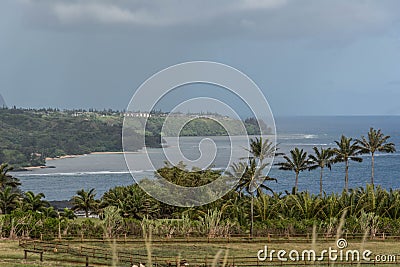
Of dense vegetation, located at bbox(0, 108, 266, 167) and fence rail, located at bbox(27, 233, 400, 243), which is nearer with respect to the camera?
fence rail, located at bbox(27, 233, 400, 243)

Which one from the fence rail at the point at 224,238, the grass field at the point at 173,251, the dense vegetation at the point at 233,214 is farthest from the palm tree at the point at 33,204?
the grass field at the point at 173,251

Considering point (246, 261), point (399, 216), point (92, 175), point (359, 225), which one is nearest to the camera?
point (246, 261)

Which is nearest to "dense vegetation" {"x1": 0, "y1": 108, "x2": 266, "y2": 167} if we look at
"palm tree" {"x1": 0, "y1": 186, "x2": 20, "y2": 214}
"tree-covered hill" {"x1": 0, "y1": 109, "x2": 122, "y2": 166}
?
"tree-covered hill" {"x1": 0, "y1": 109, "x2": 122, "y2": 166}

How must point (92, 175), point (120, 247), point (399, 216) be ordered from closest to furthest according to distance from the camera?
point (120, 247), point (399, 216), point (92, 175)

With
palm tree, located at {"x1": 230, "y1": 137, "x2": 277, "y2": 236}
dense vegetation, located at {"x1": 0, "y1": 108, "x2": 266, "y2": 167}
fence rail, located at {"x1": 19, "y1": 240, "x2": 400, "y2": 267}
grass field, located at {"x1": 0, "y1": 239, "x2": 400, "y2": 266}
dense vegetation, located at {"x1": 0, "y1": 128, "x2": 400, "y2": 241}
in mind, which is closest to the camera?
fence rail, located at {"x1": 19, "y1": 240, "x2": 400, "y2": 267}

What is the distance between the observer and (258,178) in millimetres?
33656

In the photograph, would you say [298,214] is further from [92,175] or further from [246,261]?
[92,175]

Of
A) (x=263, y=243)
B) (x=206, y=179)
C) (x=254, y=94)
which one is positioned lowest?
(x=263, y=243)

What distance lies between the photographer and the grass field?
20422mm

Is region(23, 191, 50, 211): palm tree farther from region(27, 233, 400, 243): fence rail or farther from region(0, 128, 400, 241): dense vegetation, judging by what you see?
region(27, 233, 400, 243): fence rail

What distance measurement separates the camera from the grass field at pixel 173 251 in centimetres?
2042

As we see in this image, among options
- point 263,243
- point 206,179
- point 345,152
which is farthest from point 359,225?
point 345,152

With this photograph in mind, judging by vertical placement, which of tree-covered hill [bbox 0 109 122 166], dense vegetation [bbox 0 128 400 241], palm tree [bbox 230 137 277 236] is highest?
tree-covered hill [bbox 0 109 122 166]

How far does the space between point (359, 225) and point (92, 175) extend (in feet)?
253
